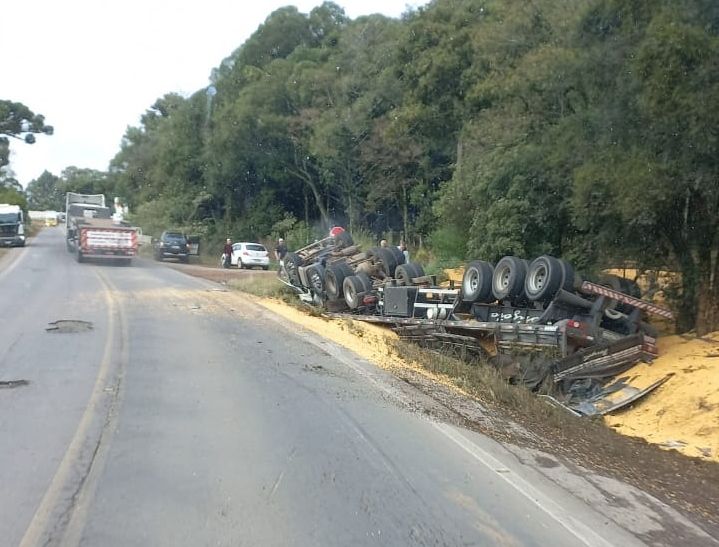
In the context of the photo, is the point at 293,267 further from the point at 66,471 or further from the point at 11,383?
the point at 66,471

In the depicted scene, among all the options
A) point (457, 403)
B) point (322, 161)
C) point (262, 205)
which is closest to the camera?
point (457, 403)

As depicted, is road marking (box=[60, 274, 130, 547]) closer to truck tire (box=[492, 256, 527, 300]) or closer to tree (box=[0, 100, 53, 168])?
truck tire (box=[492, 256, 527, 300])

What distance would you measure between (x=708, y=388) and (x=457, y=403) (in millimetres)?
3386

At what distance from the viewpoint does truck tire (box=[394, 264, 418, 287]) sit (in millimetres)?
15844

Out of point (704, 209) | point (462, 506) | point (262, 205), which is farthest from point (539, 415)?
point (262, 205)

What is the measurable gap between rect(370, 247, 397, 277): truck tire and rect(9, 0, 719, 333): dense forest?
2712mm

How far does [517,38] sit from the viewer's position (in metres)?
19.8

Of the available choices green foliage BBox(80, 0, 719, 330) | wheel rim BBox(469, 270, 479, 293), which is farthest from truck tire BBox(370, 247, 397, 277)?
wheel rim BBox(469, 270, 479, 293)

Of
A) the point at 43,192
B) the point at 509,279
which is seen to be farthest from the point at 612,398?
the point at 43,192

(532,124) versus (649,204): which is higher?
(532,124)

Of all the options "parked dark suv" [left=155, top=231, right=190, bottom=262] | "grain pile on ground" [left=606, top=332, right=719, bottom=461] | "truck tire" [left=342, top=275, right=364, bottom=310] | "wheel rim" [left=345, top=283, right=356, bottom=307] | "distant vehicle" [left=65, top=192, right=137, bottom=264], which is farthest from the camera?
"parked dark suv" [left=155, top=231, right=190, bottom=262]

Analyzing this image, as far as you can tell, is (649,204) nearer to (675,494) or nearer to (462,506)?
(675,494)

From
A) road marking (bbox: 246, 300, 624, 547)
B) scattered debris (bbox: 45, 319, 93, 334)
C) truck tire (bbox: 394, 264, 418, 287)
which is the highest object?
truck tire (bbox: 394, 264, 418, 287)

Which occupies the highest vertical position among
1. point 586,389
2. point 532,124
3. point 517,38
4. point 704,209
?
point 517,38
